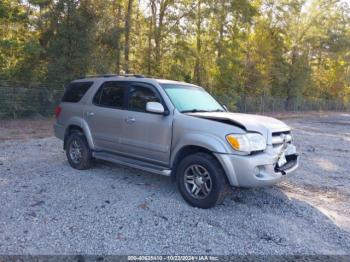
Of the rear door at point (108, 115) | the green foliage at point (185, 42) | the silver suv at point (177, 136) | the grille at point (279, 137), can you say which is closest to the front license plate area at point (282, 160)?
the silver suv at point (177, 136)

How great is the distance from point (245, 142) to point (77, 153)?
3.57 m

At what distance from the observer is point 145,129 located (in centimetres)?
510

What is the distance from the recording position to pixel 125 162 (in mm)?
5371

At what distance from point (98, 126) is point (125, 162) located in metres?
0.97

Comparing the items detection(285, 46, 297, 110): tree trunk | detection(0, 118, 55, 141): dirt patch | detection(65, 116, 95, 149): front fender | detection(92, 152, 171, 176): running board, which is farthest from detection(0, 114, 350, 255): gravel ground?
detection(285, 46, 297, 110): tree trunk

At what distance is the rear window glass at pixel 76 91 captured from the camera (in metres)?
6.36

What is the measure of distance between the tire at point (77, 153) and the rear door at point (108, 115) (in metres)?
0.33

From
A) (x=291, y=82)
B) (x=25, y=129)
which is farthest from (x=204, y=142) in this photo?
(x=291, y=82)

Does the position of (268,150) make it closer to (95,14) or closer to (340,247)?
(340,247)

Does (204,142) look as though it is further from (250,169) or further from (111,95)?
(111,95)

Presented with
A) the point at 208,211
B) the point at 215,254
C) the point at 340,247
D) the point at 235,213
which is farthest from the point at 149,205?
the point at 340,247

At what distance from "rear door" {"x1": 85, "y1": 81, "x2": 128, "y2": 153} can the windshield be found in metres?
0.91

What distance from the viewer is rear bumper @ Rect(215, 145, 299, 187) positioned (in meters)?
4.14

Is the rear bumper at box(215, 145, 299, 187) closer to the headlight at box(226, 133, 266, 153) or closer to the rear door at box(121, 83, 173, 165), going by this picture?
the headlight at box(226, 133, 266, 153)
